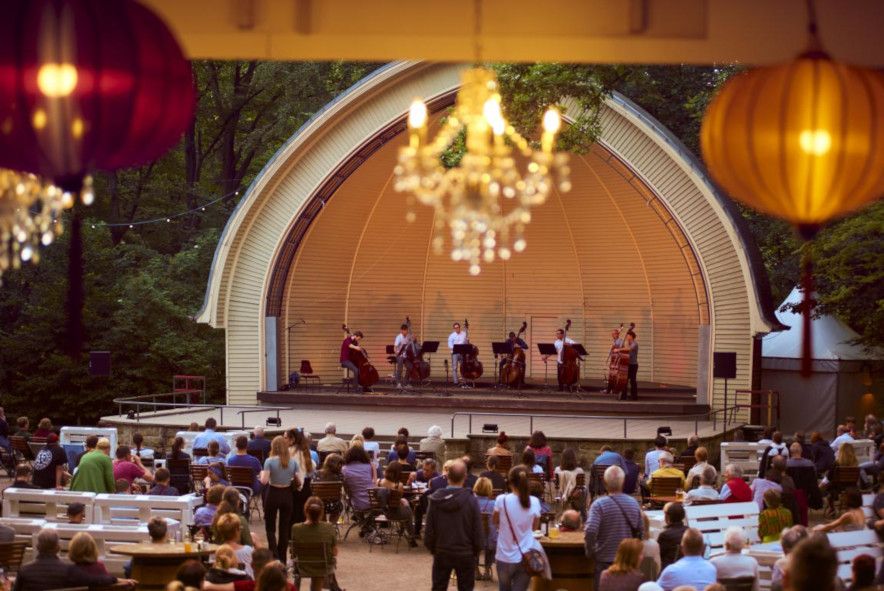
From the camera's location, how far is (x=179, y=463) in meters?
18.0

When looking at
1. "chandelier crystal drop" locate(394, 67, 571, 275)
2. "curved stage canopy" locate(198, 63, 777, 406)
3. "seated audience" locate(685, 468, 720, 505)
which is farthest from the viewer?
"curved stage canopy" locate(198, 63, 777, 406)

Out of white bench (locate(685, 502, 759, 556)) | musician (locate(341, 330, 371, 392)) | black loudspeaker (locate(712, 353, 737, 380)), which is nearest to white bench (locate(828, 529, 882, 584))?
white bench (locate(685, 502, 759, 556))

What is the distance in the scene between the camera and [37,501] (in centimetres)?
1475

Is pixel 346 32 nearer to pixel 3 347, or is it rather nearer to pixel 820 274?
pixel 820 274

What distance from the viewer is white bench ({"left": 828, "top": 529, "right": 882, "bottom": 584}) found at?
11.4 meters

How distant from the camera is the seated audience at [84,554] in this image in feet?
33.7

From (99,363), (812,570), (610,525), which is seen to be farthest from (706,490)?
(99,363)

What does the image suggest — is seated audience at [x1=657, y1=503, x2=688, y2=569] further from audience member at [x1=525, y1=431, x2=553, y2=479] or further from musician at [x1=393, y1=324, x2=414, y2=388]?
musician at [x1=393, y1=324, x2=414, y2=388]

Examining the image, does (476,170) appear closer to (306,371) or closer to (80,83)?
(80,83)

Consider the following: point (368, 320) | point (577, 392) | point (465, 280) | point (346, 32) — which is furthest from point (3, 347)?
point (346, 32)

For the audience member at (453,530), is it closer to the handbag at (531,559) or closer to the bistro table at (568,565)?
the handbag at (531,559)

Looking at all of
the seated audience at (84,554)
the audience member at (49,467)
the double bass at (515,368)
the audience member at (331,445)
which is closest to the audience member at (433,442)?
the audience member at (331,445)

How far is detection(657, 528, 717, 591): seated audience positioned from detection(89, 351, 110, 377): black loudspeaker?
1850 cm

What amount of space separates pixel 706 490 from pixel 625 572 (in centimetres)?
453
